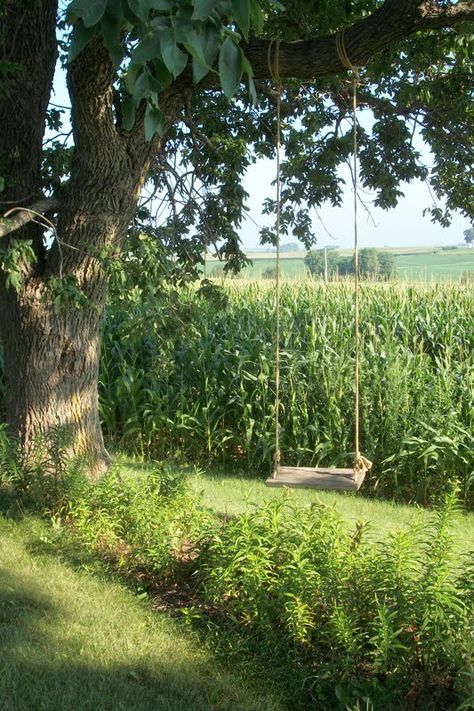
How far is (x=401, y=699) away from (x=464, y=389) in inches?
187

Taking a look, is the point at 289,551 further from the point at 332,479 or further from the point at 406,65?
the point at 406,65

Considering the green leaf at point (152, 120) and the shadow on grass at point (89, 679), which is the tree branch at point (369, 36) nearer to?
the green leaf at point (152, 120)

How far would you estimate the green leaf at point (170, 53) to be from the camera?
218cm

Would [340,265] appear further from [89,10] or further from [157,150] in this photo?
[89,10]

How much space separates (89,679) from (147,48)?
2839 mm

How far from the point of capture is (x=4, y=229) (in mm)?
5031

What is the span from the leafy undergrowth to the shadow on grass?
0.25 meters

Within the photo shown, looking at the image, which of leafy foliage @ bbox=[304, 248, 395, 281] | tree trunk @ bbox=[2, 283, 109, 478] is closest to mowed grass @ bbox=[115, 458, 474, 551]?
tree trunk @ bbox=[2, 283, 109, 478]

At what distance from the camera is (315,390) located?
27.8 feet

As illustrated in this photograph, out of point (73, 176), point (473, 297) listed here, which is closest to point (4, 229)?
point (73, 176)

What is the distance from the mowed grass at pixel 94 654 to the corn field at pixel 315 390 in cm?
243

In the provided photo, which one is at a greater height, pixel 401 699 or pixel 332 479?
pixel 332 479

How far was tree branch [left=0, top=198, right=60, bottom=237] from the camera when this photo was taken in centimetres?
505

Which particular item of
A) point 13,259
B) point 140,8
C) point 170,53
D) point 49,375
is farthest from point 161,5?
point 49,375
